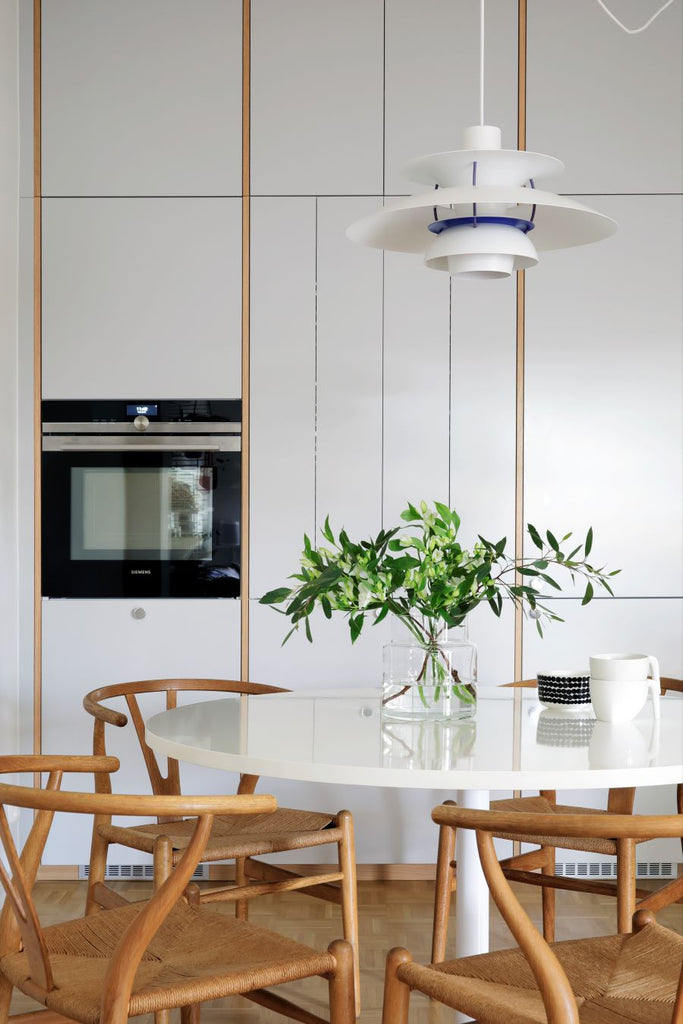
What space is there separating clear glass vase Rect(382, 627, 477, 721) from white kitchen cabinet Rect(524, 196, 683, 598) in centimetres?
143

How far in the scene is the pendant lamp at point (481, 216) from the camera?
1.84m

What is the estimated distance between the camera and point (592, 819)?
1405 millimetres

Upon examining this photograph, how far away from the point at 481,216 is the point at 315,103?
171cm

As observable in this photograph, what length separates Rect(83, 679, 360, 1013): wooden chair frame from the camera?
7.32 ft

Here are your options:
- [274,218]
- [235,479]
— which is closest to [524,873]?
[235,479]

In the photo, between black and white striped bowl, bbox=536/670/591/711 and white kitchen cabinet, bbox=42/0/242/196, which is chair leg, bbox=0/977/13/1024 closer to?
black and white striped bowl, bbox=536/670/591/711

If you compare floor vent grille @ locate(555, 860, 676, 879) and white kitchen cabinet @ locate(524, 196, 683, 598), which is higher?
white kitchen cabinet @ locate(524, 196, 683, 598)

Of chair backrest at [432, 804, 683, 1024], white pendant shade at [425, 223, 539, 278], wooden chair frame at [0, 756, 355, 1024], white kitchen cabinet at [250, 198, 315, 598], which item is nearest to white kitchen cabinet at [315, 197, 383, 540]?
white kitchen cabinet at [250, 198, 315, 598]

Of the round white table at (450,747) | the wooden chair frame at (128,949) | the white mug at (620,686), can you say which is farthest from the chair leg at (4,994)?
the white mug at (620,686)

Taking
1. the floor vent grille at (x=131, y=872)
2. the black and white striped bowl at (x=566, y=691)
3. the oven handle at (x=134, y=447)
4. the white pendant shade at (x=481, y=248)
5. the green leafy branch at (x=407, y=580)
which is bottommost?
the floor vent grille at (x=131, y=872)

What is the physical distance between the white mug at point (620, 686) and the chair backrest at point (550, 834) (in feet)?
2.19

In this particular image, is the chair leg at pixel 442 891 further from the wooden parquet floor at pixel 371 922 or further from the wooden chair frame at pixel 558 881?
the wooden parquet floor at pixel 371 922

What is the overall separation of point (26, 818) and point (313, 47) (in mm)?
2630

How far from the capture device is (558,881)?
2.38 metres
